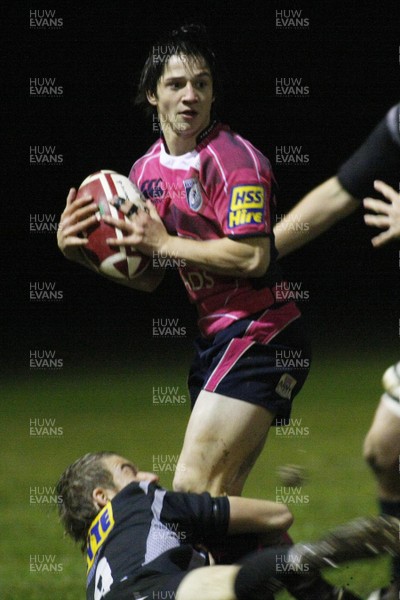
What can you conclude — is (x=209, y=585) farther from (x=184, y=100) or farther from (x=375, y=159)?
(x=184, y=100)

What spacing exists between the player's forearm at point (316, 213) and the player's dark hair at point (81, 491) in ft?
3.91

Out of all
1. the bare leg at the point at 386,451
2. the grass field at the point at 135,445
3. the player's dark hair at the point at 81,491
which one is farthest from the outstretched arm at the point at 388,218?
the grass field at the point at 135,445

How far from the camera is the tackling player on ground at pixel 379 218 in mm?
3354

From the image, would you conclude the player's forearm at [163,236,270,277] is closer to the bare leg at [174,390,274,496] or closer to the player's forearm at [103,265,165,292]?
the player's forearm at [103,265,165,292]

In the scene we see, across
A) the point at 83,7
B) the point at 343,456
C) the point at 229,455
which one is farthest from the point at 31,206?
the point at 229,455

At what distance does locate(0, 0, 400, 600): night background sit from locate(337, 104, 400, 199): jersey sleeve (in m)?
5.70

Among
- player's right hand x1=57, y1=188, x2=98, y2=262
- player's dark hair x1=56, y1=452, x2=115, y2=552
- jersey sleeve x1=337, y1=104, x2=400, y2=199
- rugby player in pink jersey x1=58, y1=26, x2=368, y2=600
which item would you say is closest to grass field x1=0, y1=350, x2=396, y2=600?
player's dark hair x1=56, y1=452, x2=115, y2=552

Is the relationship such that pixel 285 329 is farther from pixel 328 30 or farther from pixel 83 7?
pixel 328 30

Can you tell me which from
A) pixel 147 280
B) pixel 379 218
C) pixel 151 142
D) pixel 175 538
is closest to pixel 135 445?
pixel 147 280

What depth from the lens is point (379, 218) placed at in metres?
3.40

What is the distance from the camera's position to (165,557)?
11.1 ft

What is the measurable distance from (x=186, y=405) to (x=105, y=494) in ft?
18.4

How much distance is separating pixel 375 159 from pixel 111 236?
1014 mm

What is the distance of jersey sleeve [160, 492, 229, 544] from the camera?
11.5 feet
